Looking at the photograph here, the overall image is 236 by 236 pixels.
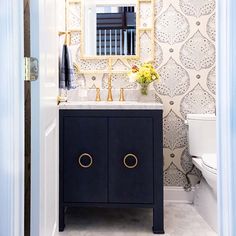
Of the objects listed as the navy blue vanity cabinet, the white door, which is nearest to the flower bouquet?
the navy blue vanity cabinet

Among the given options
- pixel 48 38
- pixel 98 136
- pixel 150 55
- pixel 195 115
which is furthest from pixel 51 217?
pixel 150 55

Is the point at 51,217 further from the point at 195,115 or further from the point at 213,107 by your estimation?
the point at 213,107

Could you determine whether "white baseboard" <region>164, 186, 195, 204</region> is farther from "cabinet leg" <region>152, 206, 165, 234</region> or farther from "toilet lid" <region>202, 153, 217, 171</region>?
"cabinet leg" <region>152, 206, 165, 234</region>

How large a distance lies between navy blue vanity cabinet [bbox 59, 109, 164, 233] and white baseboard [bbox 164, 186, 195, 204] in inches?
24.2

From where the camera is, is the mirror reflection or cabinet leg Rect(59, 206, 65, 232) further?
the mirror reflection

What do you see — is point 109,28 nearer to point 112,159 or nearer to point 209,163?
point 112,159

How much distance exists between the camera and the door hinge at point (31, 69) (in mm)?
1194

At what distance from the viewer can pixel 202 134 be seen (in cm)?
253

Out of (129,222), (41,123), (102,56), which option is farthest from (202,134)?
(41,123)

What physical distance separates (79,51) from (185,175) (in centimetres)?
143

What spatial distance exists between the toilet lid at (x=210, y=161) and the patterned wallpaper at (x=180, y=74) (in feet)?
1.29

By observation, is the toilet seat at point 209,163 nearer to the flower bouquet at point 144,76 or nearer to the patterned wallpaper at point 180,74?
the patterned wallpaper at point 180,74
